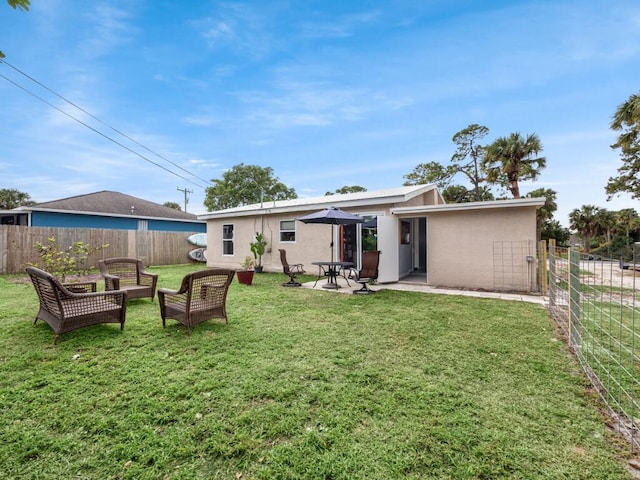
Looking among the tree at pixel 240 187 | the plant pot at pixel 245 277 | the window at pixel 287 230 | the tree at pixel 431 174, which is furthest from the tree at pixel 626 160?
the tree at pixel 240 187

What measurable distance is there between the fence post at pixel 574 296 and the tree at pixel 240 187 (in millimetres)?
27380

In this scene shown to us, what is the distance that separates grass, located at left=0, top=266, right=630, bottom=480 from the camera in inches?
72.0

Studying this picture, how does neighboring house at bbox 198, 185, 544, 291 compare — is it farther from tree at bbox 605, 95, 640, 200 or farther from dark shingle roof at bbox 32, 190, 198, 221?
dark shingle roof at bbox 32, 190, 198, 221

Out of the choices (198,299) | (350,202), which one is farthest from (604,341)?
(350,202)

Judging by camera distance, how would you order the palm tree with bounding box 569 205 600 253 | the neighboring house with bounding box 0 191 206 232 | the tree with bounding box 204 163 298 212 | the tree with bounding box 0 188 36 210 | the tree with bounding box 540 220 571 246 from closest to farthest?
the neighboring house with bounding box 0 191 206 232 → the tree with bounding box 540 220 571 246 → the tree with bounding box 204 163 298 212 → the palm tree with bounding box 569 205 600 253 → the tree with bounding box 0 188 36 210

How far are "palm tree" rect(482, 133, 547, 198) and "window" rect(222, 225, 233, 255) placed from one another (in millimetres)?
15604

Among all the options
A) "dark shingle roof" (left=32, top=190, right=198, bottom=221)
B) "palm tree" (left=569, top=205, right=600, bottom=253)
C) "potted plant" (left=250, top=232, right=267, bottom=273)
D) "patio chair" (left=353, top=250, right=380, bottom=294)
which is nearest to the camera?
"patio chair" (left=353, top=250, right=380, bottom=294)

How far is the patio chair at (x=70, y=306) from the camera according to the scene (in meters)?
3.75

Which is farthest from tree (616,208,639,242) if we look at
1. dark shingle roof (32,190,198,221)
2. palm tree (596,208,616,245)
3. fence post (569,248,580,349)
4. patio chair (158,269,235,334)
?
dark shingle roof (32,190,198,221)

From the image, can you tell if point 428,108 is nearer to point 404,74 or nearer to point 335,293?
point 404,74

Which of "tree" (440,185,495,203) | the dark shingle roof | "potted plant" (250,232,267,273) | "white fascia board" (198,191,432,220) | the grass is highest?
"tree" (440,185,495,203)

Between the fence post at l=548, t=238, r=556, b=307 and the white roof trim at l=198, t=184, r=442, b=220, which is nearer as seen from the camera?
the fence post at l=548, t=238, r=556, b=307

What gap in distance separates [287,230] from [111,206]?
46.1 ft

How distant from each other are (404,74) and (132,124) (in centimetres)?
1314
